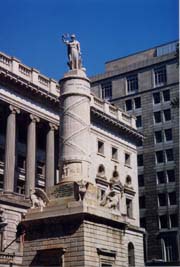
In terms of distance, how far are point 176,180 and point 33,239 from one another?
4878 cm

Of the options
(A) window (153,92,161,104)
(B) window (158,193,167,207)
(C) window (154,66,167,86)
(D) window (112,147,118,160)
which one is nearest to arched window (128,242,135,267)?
(D) window (112,147,118,160)

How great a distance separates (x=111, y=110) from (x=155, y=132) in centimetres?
1329

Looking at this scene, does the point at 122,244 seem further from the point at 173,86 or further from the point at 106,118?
the point at 173,86

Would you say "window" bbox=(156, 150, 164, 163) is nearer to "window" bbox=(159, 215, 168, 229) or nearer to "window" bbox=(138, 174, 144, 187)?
"window" bbox=(138, 174, 144, 187)

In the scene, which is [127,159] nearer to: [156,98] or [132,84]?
[156,98]

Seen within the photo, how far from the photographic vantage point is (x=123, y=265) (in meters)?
27.4

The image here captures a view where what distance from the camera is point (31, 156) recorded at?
52.1 metres

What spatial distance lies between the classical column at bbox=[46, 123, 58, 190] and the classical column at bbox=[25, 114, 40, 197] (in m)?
2.06

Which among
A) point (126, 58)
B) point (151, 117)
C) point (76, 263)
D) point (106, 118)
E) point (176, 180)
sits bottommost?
point (76, 263)

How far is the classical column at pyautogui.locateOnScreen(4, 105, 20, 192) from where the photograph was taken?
48.4 meters

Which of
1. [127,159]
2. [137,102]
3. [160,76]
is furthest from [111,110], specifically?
[160,76]

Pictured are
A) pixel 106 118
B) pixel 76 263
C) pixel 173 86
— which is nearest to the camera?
pixel 76 263

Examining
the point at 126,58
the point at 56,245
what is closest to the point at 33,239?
the point at 56,245

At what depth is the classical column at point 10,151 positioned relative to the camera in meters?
48.4
